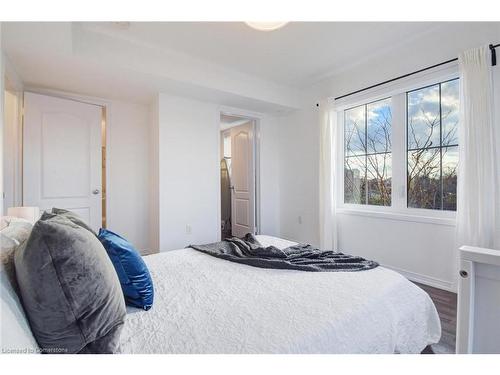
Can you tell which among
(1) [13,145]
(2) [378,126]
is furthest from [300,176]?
(1) [13,145]

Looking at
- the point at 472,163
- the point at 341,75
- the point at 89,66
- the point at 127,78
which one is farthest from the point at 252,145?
the point at 472,163

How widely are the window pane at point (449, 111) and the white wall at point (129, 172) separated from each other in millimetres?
3593

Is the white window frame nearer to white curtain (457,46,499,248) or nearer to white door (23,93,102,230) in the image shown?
white curtain (457,46,499,248)

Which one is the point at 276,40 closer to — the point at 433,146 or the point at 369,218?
the point at 433,146

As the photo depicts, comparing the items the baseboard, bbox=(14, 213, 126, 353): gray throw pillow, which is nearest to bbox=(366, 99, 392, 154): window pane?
the baseboard

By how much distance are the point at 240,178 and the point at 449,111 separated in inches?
125

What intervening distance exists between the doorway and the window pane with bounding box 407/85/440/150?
224 centimetres

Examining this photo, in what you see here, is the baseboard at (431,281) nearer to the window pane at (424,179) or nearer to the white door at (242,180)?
the window pane at (424,179)

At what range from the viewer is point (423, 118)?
2.80 m

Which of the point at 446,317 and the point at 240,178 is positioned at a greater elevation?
the point at 240,178

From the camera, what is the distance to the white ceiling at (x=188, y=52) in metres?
2.32

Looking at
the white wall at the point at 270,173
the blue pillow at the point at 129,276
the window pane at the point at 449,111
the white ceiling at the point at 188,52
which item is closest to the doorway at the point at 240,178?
the white wall at the point at 270,173

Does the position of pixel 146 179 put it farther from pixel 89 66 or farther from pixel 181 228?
pixel 89 66

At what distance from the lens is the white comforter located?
923 millimetres
